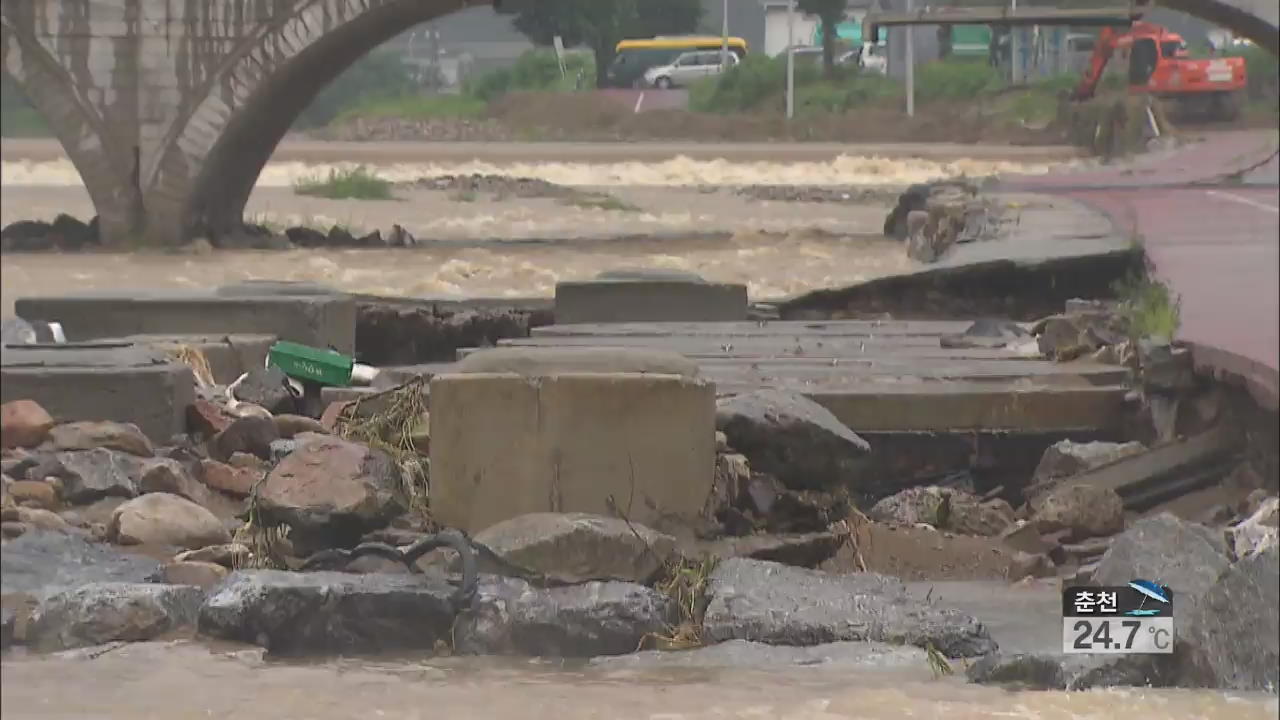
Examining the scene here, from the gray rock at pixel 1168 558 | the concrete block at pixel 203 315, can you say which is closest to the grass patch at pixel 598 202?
the concrete block at pixel 203 315

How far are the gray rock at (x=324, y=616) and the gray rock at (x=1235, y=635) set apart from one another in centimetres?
124

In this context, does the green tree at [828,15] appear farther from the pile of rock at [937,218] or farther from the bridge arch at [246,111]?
the bridge arch at [246,111]

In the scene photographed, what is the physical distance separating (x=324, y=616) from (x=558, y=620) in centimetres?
40

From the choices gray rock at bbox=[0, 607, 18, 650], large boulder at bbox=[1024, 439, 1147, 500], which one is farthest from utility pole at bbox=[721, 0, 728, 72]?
large boulder at bbox=[1024, 439, 1147, 500]

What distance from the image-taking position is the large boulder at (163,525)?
14.2ft

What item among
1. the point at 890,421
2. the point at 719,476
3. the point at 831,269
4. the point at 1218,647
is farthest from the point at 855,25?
the point at 831,269

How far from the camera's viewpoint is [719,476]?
14.9ft

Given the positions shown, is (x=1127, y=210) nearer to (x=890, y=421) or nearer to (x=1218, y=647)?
(x=890, y=421)

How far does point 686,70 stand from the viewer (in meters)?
4.06

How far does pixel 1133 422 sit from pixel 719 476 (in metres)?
2.00

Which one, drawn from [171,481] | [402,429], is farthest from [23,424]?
[402,429]

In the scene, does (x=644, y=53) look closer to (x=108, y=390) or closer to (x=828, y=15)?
(x=828, y=15)

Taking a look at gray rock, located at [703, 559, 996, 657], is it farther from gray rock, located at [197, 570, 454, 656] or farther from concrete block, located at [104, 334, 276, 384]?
concrete block, located at [104, 334, 276, 384]

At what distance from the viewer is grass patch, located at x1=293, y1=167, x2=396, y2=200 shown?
18.5m
